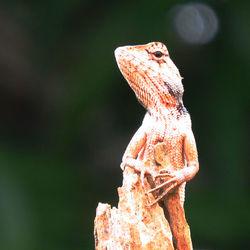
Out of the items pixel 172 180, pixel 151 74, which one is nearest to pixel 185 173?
pixel 172 180

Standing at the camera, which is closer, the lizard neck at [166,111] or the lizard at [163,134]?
the lizard at [163,134]

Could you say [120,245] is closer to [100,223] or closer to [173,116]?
[100,223]

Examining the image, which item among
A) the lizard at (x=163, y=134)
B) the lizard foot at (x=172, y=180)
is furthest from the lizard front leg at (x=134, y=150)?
the lizard foot at (x=172, y=180)

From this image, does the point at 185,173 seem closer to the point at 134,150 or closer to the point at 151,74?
the point at 134,150

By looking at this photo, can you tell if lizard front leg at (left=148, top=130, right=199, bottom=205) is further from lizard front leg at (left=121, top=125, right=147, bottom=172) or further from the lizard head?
the lizard head

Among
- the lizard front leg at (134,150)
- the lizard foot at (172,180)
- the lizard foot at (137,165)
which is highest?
the lizard front leg at (134,150)

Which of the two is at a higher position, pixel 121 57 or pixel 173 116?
pixel 121 57

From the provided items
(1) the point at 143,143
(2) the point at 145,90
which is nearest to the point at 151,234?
(1) the point at 143,143

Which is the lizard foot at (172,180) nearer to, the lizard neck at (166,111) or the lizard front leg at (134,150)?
the lizard front leg at (134,150)
